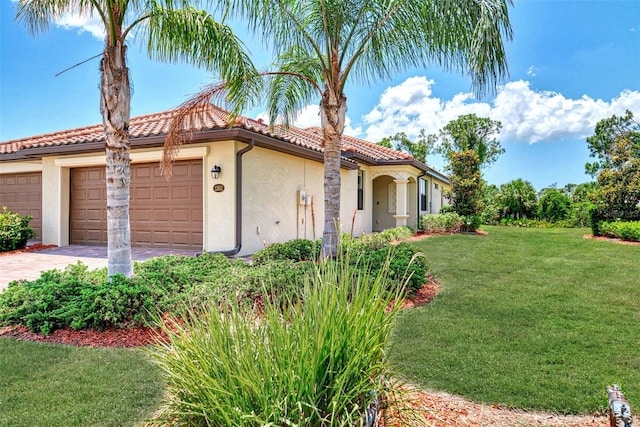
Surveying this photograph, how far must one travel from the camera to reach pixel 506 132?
3944 centimetres

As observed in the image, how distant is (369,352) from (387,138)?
41461mm

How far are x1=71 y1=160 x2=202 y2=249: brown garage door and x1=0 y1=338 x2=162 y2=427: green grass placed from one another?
22.3ft

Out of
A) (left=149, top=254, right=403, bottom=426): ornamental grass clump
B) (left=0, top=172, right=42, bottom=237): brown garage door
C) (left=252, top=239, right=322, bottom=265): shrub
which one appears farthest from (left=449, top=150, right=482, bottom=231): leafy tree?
(left=0, top=172, right=42, bottom=237): brown garage door

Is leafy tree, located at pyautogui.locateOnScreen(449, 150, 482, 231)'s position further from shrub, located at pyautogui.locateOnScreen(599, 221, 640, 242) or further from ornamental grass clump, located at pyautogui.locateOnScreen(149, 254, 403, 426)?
ornamental grass clump, located at pyautogui.locateOnScreen(149, 254, 403, 426)

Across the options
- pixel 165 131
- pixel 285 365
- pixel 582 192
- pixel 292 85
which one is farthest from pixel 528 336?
pixel 582 192

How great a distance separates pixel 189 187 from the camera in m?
10.9

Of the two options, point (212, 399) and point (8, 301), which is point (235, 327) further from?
point (8, 301)

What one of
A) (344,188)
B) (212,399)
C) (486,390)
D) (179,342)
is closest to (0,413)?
(179,342)

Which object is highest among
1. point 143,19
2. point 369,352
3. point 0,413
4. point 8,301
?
point 143,19

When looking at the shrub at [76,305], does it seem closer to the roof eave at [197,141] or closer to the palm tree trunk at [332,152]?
the palm tree trunk at [332,152]

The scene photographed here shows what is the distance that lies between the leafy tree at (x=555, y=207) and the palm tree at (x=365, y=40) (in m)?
23.0

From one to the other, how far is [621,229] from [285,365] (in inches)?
659

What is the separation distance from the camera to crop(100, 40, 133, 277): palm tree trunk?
5902 millimetres

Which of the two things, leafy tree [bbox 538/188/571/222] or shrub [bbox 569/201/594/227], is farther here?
leafy tree [bbox 538/188/571/222]
